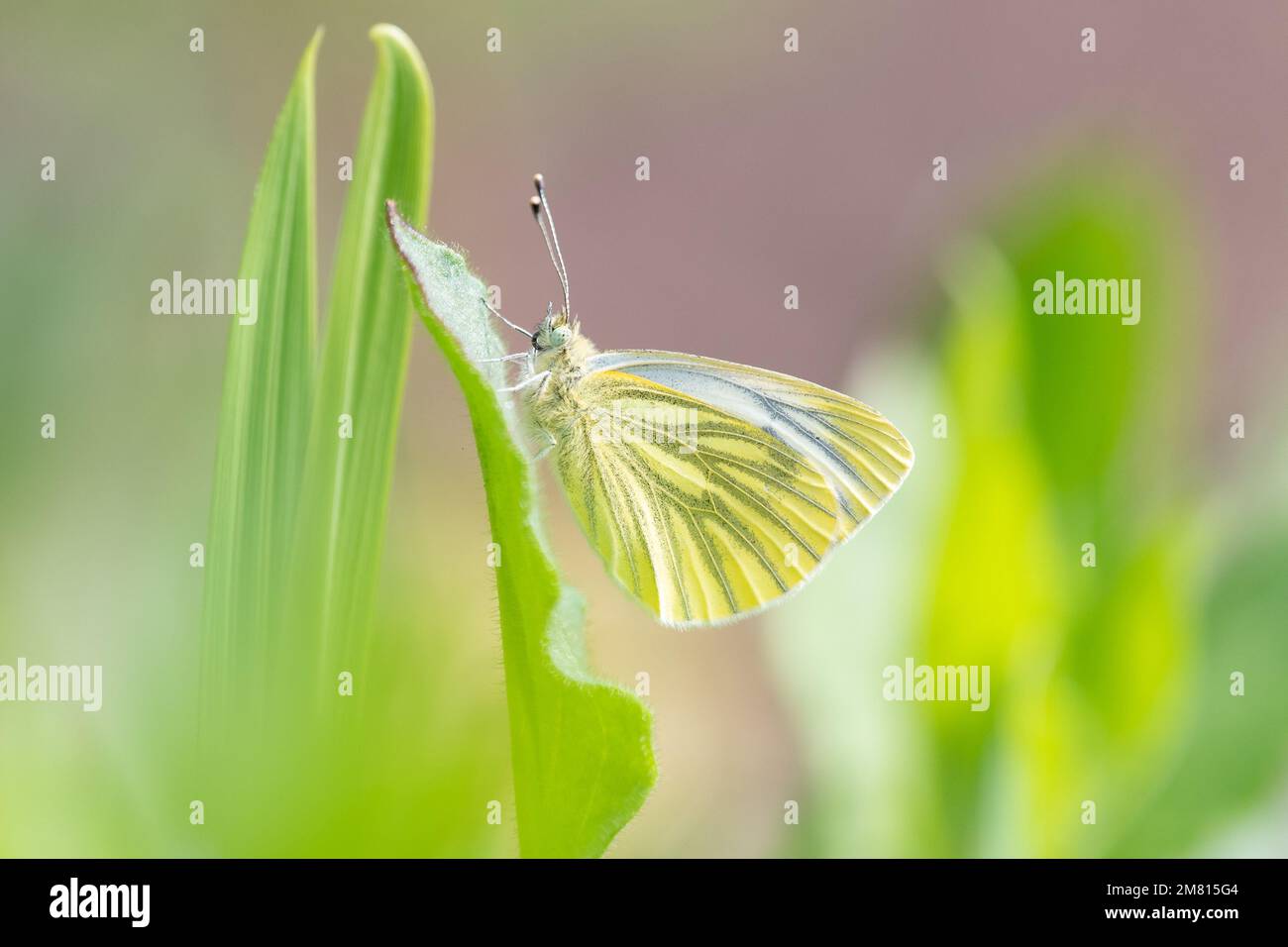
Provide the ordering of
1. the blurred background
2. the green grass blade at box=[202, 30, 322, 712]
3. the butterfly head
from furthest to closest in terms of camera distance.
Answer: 1. the butterfly head
2. the blurred background
3. the green grass blade at box=[202, 30, 322, 712]

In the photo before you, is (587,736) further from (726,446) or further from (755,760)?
(755,760)

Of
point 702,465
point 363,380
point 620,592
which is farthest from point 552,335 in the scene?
point 363,380

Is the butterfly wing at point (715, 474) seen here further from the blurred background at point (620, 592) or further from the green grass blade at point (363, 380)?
the green grass blade at point (363, 380)

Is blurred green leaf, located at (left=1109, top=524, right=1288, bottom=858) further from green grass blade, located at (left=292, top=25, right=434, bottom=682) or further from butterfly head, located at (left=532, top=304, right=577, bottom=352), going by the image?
green grass blade, located at (left=292, top=25, right=434, bottom=682)

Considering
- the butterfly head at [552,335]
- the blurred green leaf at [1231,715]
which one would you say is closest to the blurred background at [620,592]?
the blurred green leaf at [1231,715]

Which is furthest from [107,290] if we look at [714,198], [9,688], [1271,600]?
[714,198]

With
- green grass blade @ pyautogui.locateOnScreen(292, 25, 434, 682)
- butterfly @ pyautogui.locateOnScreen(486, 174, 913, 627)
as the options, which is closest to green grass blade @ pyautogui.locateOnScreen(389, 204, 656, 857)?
green grass blade @ pyautogui.locateOnScreen(292, 25, 434, 682)
